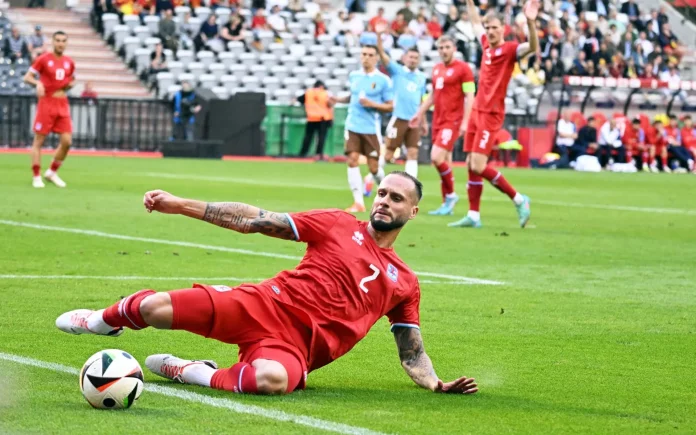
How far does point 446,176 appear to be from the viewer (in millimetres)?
17906

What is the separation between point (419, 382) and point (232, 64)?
32.5 meters

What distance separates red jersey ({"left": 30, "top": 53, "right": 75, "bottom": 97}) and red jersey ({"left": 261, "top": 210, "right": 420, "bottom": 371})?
14.1 metres

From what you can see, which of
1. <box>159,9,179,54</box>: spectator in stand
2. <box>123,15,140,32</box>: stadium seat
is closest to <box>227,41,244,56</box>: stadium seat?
<box>159,9,179,54</box>: spectator in stand

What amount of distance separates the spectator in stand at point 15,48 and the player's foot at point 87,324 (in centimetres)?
2937

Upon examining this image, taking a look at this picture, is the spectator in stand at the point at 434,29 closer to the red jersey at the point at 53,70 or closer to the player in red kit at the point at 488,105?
the red jersey at the point at 53,70

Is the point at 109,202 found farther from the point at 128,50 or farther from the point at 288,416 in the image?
the point at 128,50

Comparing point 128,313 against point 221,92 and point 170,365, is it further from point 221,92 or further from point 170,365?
point 221,92

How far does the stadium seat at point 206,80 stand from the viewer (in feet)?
121

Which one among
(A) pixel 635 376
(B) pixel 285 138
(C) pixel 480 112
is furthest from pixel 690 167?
(A) pixel 635 376

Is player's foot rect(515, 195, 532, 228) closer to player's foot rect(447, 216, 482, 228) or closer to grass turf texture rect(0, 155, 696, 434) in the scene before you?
grass turf texture rect(0, 155, 696, 434)

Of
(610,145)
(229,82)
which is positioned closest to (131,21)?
(229,82)

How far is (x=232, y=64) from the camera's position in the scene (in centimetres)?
3831

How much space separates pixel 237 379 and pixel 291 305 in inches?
18.2

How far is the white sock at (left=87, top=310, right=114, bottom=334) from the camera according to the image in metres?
6.34
